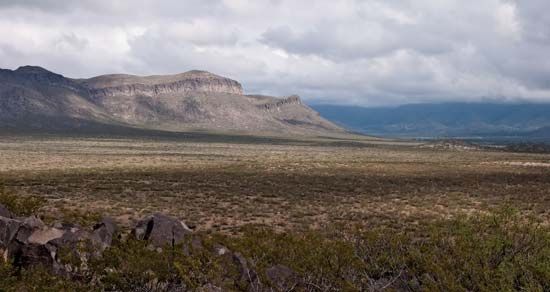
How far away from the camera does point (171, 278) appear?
10586 millimetres

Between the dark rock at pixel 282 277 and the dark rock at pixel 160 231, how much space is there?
3297 mm

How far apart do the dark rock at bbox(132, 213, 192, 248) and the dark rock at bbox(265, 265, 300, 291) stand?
130 inches

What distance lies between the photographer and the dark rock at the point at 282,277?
11.2m

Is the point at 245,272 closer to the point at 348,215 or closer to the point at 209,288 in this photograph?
the point at 209,288

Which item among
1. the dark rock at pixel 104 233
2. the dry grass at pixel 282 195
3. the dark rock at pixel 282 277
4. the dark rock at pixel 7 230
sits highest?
the dark rock at pixel 7 230

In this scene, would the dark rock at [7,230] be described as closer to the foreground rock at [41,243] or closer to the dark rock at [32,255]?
the foreground rock at [41,243]

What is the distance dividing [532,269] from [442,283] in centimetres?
239

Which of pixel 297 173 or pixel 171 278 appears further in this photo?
pixel 297 173

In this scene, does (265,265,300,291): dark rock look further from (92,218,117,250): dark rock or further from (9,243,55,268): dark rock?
(9,243,55,268): dark rock

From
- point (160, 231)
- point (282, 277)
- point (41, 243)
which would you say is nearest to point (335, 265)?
point (282, 277)

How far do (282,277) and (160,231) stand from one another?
452 cm

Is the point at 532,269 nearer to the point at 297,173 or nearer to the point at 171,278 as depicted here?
the point at 171,278

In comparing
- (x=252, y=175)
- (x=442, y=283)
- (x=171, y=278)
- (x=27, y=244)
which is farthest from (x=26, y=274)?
(x=252, y=175)

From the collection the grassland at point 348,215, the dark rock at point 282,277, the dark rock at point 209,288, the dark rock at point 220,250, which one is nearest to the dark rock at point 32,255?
the grassland at point 348,215
